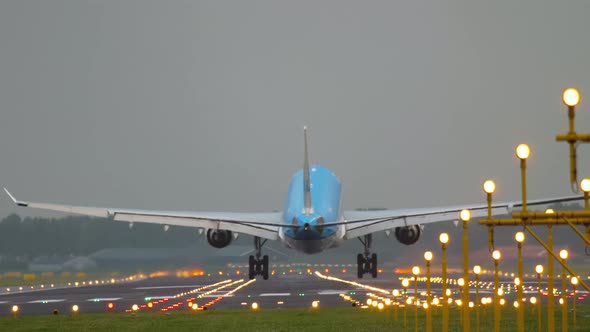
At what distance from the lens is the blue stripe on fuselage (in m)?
60.3

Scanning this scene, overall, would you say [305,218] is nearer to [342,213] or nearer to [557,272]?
[342,213]

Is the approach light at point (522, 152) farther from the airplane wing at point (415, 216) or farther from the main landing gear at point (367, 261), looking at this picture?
the main landing gear at point (367, 261)

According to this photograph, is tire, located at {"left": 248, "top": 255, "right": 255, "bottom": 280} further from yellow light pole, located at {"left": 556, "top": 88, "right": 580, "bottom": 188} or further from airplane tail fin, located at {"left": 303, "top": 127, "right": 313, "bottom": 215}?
yellow light pole, located at {"left": 556, "top": 88, "right": 580, "bottom": 188}

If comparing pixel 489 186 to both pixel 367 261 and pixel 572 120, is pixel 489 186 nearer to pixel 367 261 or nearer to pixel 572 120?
pixel 572 120

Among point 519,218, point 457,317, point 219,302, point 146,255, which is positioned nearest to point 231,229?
point 219,302

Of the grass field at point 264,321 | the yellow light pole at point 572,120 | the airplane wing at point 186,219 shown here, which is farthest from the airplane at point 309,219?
the yellow light pole at point 572,120

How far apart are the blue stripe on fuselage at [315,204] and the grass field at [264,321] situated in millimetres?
9799

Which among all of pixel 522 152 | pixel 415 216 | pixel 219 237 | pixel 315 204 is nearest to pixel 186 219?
pixel 219 237

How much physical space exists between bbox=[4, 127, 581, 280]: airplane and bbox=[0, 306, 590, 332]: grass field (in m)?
10.8

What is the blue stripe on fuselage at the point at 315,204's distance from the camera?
6034 centimetres

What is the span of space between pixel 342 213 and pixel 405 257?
52.5 m

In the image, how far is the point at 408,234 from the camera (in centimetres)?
6744

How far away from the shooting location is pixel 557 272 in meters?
113

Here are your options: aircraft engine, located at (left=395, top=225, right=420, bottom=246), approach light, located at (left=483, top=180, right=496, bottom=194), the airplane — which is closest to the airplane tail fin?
the airplane
